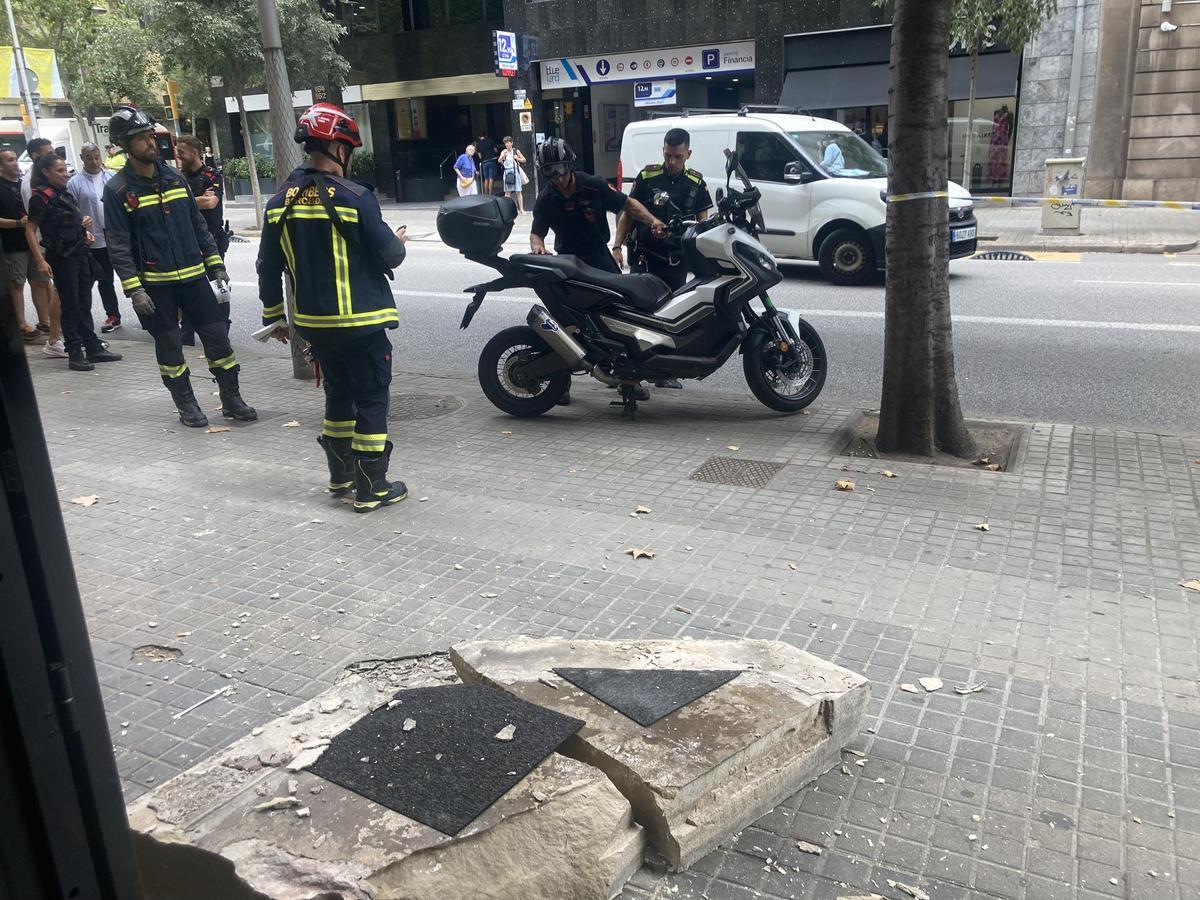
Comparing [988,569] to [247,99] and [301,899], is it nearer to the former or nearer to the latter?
[301,899]

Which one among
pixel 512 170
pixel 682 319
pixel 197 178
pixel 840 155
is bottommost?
pixel 682 319

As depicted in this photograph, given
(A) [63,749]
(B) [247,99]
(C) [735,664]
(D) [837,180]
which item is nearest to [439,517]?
(C) [735,664]

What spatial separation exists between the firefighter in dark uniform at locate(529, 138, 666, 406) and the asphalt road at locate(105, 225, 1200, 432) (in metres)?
1.25

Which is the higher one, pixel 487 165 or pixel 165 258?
pixel 487 165

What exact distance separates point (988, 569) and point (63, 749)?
4094 millimetres

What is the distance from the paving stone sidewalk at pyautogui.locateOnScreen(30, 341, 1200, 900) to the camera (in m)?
2.99

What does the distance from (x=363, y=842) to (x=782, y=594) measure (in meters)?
2.40

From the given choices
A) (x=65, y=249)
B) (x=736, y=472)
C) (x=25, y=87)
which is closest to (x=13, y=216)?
(x=65, y=249)

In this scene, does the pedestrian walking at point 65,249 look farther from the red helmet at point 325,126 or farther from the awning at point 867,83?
the awning at point 867,83

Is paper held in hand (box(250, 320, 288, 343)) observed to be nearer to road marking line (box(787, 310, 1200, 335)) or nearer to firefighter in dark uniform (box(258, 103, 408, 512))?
firefighter in dark uniform (box(258, 103, 408, 512))

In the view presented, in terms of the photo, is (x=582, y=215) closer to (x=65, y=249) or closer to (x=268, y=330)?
(x=268, y=330)

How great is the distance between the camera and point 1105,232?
17641 mm

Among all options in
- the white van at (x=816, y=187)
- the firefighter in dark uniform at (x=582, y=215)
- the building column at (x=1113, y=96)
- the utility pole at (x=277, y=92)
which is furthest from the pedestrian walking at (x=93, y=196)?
the building column at (x=1113, y=96)

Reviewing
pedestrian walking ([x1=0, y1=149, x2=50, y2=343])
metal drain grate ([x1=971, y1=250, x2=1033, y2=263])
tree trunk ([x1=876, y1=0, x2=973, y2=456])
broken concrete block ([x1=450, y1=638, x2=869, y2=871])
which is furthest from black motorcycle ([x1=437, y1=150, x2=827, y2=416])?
metal drain grate ([x1=971, y1=250, x2=1033, y2=263])
